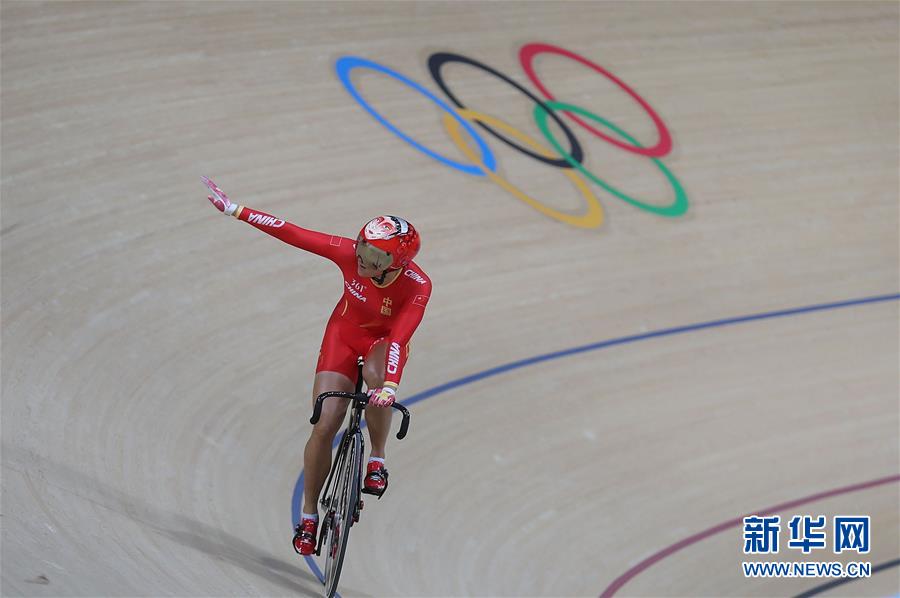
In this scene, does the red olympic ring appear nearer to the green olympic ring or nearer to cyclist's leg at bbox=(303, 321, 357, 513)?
the green olympic ring

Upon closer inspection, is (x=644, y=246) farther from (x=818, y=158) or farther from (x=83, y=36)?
(x=83, y=36)

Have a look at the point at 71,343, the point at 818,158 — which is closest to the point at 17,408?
the point at 71,343

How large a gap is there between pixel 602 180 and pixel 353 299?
12.4 ft

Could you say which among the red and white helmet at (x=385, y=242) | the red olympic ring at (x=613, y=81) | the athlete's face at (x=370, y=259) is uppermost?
the red olympic ring at (x=613, y=81)

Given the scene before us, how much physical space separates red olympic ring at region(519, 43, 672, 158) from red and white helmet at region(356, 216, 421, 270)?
421cm

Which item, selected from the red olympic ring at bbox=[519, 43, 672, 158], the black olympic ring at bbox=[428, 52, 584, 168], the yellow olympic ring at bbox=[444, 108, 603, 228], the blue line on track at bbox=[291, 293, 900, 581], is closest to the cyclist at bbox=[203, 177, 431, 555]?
the blue line on track at bbox=[291, 293, 900, 581]

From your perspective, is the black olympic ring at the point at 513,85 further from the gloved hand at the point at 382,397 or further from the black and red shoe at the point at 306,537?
the gloved hand at the point at 382,397

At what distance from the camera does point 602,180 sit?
7.04 metres

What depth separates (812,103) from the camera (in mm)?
8047

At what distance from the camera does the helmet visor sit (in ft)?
10.9

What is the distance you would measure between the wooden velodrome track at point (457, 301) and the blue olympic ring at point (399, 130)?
0.06 m

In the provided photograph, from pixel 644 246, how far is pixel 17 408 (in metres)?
3.73

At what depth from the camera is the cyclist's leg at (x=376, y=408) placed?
3467mm

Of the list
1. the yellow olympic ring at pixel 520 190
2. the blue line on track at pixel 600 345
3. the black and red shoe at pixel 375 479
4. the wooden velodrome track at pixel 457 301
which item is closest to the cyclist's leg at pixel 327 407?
the black and red shoe at pixel 375 479
